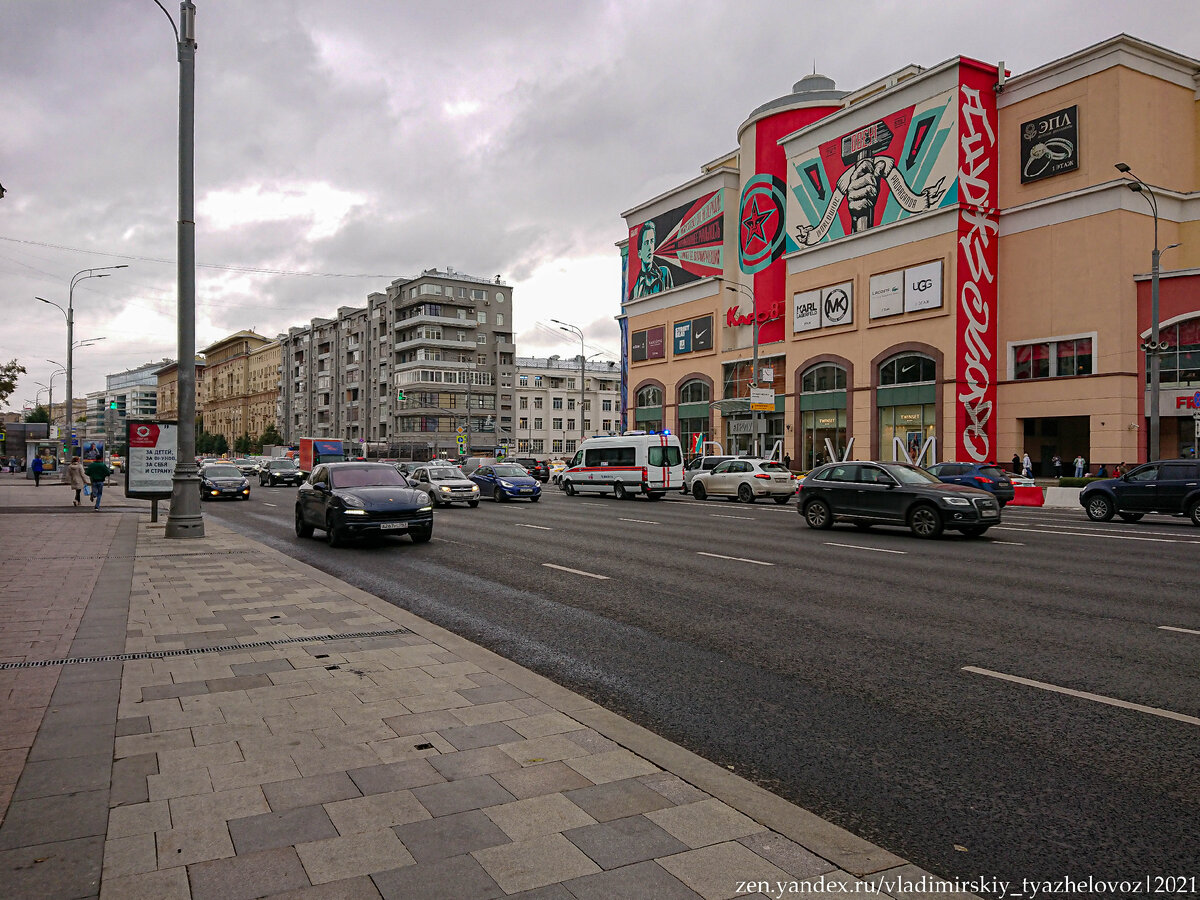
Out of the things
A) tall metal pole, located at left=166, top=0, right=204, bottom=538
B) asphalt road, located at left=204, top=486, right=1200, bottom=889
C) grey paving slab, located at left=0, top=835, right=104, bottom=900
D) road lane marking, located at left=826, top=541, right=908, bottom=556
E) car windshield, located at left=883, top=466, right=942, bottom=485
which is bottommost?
road lane marking, located at left=826, top=541, right=908, bottom=556

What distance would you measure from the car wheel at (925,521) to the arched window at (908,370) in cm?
2719

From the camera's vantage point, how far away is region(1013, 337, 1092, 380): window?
37062 mm

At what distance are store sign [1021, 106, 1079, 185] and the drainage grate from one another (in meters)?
41.6

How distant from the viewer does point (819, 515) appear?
18453 mm

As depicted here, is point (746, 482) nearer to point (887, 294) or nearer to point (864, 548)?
point (864, 548)

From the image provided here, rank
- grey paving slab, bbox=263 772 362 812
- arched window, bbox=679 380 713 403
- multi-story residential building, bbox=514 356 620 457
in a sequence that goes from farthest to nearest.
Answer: multi-story residential building, bbox=514 356 620 457
arched window, bbox=679 380 713 403
grey paving slab, bbox=263 772 362 812

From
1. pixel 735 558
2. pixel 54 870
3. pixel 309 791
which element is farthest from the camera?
pixel 735 558

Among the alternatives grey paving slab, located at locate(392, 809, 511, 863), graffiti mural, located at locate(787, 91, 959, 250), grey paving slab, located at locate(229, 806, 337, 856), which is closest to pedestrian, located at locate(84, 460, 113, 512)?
grey paving slab, located at locate(229, 806, 337, 856)

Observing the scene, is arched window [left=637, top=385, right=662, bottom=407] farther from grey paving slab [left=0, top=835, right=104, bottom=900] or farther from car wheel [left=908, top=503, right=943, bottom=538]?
grey paving slab [left=0, top=835, right=104, bottom=900]

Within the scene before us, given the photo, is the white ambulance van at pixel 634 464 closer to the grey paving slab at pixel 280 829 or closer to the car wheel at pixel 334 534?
the car wheel at pixel 334 534

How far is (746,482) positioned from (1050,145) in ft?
77.1

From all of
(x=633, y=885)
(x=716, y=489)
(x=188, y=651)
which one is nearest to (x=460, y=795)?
(x=633, y=885)

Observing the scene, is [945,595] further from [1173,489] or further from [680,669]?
[1173,489]

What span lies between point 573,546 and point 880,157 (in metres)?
37.6
